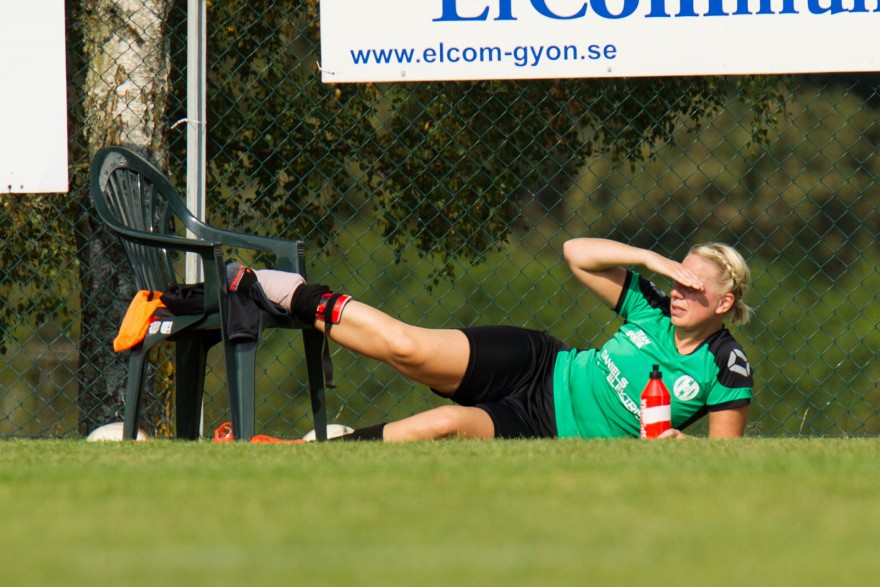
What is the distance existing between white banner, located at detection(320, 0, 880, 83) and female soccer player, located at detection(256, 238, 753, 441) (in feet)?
2.70

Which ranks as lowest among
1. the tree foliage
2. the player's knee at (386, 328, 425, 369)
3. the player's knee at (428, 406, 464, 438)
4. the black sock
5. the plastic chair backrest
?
the black sock

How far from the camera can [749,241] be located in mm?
14508

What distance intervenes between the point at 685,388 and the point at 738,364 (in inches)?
7.7

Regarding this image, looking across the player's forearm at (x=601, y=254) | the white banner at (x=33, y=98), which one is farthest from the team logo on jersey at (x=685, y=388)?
the white banner at (x=33, y=98)

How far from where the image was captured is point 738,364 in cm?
436

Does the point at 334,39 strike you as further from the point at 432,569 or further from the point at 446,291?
the point at 432,569

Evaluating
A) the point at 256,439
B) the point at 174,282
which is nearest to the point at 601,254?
the point at 256,439

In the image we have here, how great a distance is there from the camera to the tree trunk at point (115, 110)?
541cm

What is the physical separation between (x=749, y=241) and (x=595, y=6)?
9909 mm

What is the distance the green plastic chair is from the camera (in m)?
4.12

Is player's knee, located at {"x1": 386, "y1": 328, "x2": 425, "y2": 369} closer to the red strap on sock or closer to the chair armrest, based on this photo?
the red strap on sock

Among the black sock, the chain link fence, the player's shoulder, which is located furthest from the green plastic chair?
the player's shoulder

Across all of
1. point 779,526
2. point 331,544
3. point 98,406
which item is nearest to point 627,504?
point 779,526

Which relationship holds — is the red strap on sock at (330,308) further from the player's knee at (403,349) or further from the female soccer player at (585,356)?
the player's knee at (403,349)
